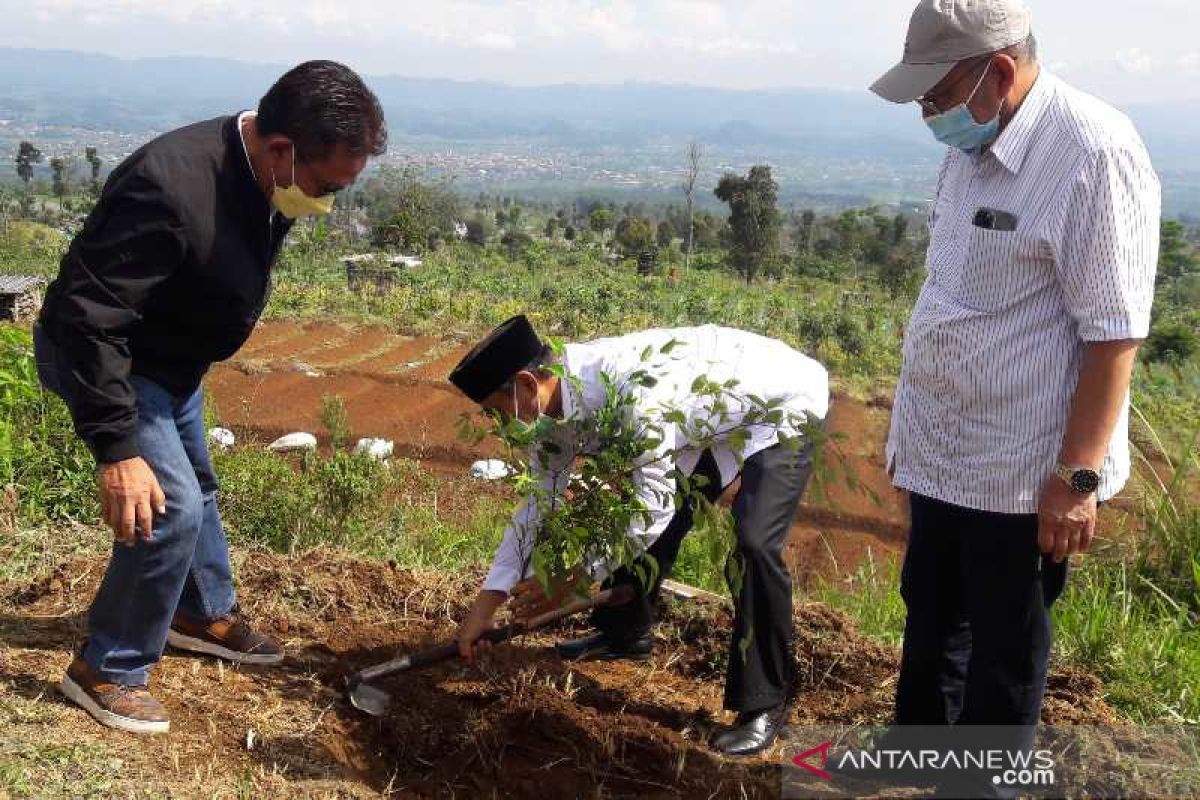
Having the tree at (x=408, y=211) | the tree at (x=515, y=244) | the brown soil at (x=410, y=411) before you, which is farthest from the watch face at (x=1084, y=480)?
the tree at (x=515, y=244)

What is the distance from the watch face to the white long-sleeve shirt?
619 mm

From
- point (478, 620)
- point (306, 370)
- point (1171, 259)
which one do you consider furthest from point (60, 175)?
point (478, 620)

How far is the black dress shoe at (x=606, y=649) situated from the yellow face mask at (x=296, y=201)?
59.4 inches

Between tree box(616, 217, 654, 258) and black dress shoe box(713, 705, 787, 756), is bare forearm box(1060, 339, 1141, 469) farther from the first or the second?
tree box(616, 217, 654, 258)

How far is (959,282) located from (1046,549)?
555mm

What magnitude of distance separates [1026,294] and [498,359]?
1115 millimetres

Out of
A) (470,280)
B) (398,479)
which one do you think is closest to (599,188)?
(470,280)

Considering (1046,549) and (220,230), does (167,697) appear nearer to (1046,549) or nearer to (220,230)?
(220,230)

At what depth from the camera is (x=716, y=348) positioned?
2809 millimetres

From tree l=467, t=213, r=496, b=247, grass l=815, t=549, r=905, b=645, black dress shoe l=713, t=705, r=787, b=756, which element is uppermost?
black dress shoe l=713, t=705, r=787, b=756

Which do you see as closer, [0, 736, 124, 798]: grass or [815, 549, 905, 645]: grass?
[0, 736, 124, 798]: grass

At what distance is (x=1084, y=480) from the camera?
2.08m

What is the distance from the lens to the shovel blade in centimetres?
293

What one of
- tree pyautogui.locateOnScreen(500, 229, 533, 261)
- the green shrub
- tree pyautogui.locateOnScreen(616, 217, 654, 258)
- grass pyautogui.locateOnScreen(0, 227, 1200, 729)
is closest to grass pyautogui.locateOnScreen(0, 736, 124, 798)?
grass pyautogui.locateOnScreen(0, 227, 1200, 729)
